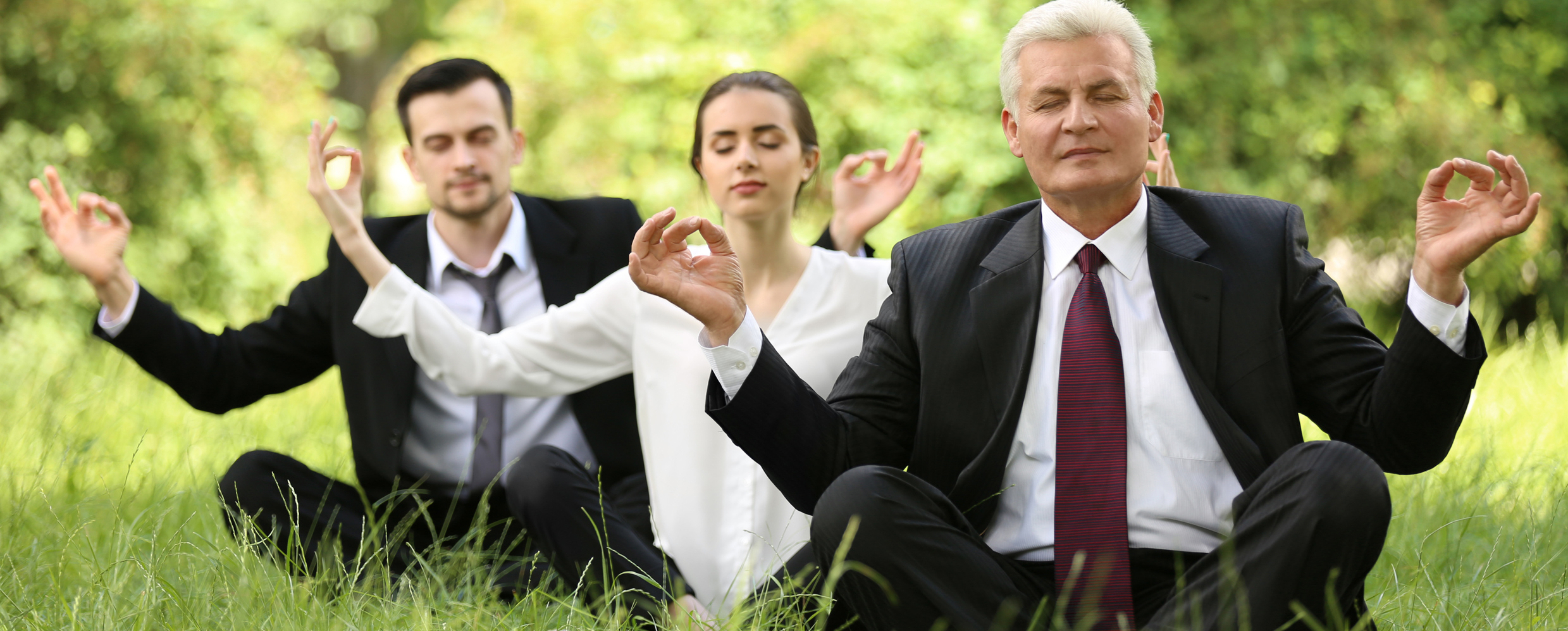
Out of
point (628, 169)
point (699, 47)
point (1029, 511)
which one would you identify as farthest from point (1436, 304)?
point (628, 169)

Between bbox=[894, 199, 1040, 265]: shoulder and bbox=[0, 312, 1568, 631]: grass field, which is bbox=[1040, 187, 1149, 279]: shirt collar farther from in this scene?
bbox=[0, 312, 1568, 631]: grass field

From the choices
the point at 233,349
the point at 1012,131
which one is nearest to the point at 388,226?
the point at 233,349

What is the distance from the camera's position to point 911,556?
2.35 m

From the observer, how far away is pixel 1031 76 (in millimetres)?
2641

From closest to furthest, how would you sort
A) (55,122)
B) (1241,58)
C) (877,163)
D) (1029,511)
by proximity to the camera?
1. (1029,511)
2. (877,163)
3. (55,122)
4. (1241,58)

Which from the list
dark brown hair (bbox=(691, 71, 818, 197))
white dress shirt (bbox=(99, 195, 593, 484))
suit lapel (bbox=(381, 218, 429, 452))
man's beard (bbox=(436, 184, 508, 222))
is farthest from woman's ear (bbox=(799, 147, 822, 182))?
suit lapel (bbox=(381, 218, 429, 452))

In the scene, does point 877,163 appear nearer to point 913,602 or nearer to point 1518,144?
point 913,602

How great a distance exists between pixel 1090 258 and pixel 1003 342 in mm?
254

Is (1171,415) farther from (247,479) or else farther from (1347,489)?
(247,479)

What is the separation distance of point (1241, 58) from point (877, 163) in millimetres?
5189

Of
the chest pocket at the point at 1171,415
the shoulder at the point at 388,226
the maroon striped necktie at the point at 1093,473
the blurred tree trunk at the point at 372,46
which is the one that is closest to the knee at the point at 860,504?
the maroon striped necktie at the point at 1093,473

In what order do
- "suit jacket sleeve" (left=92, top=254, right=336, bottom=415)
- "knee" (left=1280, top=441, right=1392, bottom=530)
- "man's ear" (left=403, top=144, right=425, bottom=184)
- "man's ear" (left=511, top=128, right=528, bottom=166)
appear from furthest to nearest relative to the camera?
"man's ear" (left=511, top=128, right=528, bottom=166), "man's ear" (left=403, top=144, right=425, bottom=184), "suit jacket sleeve" (left=92, top=254, right=336, bottom=415), "knee" (left=1280, top=441, right=1392, bottom=530)

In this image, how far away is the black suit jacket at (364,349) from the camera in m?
3.86

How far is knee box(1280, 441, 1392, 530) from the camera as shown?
2.15m
